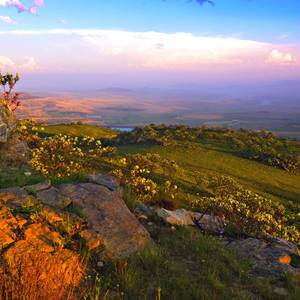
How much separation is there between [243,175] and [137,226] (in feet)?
55.5

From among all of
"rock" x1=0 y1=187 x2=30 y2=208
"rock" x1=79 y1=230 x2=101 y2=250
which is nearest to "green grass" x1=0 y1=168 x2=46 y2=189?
"rock" x1=0 y1=187 x2=30 y2=208

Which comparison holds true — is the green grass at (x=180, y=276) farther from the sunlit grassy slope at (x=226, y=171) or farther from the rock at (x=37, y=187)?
the sunlit grassy slope at (x=226, y=171)

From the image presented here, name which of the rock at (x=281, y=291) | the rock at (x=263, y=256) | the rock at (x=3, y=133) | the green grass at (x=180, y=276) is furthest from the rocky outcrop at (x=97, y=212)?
the rock at (x=3, y=133)

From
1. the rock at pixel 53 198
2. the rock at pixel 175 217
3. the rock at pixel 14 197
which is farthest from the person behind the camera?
the rock at pixel 175 217

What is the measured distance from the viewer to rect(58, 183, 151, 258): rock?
5.77m

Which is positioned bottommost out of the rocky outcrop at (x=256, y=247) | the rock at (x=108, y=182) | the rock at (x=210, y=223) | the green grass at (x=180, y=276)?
the rock at (x=210, y=223)

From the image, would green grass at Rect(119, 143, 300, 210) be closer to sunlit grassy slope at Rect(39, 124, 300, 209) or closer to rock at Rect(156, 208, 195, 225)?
sunlit grassy slope at Rect(39, 124, 300, 209)

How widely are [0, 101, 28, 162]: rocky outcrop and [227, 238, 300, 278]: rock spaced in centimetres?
995

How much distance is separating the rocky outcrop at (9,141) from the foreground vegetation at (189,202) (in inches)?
25.9

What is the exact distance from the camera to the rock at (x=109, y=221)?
5773mm

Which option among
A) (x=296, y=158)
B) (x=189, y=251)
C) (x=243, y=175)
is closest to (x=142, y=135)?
(x=243, y=175)

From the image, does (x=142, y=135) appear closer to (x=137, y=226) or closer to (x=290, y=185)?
(x=290, y=185)

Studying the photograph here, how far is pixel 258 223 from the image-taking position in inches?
347

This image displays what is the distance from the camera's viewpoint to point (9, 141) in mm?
11641
